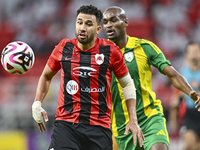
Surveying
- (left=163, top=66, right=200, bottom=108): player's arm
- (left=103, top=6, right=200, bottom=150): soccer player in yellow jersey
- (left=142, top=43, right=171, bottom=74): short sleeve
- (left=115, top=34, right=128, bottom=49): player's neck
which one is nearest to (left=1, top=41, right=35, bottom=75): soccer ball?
(left=103, top=6, right=200, bottom=150): soccer player in yellow jersey

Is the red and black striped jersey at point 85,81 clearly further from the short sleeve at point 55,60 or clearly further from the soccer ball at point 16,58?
the soccer ball at point 16,58

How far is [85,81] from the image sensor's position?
149 inches

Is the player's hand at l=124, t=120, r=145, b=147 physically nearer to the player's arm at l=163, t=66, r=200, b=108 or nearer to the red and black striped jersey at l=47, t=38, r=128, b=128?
the red and black striped jersey at l=47, t=38, r=128, b=128

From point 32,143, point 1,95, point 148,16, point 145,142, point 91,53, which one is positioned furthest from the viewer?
point 148,16

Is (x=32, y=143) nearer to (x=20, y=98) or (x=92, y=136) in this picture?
(x=20, y=98)

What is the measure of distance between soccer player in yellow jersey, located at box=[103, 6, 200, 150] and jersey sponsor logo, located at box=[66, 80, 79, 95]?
3.48ft

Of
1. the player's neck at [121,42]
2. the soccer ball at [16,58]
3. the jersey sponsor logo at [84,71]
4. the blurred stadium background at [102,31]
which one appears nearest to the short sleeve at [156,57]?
the player's neck at [121,42]

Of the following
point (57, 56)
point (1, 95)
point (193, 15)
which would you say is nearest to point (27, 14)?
point (1, 95)

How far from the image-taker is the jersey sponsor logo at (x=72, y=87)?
149 inches

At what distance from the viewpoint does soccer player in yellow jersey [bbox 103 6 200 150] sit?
452 centimetres

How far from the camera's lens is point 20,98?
1039 centimetres

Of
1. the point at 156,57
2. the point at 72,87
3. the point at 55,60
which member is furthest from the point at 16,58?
the point at 156,57

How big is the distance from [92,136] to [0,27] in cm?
1286

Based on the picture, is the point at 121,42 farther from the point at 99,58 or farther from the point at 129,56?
the point at 99,58
